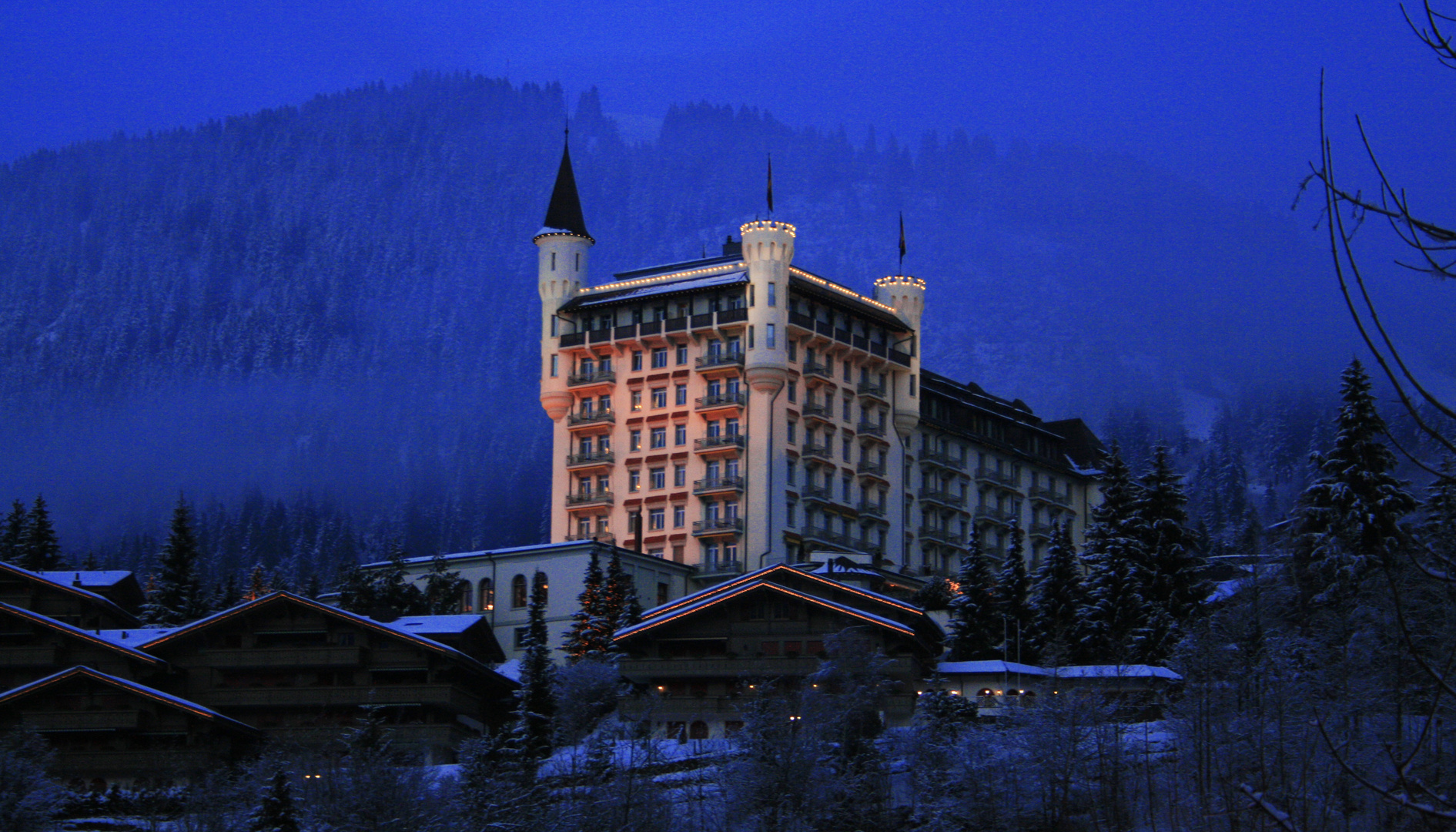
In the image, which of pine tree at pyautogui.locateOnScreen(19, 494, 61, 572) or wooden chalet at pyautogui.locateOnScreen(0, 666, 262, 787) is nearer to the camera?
wooden chalet at pyautogui.locateOnScreen(0, 666, 262, 787)

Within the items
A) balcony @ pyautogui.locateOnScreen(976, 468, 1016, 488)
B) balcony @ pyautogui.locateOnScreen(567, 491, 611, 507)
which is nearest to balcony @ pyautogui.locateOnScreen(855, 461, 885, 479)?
balcony @ pyautogui.locateOnScreen(976, 468, 1016, 488)

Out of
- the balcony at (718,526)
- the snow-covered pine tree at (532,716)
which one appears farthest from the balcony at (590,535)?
the snow-covered pine tree at (532,716)

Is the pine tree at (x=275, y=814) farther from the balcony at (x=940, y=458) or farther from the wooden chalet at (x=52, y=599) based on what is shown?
the balcony at (x=940, y=458)

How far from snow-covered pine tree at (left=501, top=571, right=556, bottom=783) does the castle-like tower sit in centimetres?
2978

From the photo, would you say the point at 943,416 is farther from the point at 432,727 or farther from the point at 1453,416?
the point at 1453,416

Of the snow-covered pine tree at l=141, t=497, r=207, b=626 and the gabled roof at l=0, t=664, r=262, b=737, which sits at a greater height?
the snow-covered pine tree at l=141, t=497, r=207, b=626

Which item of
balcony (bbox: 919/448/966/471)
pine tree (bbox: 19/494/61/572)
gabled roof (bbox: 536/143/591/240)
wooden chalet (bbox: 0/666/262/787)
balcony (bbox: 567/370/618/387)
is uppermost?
gabled roof (bbox: 536/143/591/240)

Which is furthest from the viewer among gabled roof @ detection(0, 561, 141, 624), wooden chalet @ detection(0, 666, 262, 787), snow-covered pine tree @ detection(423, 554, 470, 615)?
snow-covered pine tree @ detection(423, 554, 470, 615)

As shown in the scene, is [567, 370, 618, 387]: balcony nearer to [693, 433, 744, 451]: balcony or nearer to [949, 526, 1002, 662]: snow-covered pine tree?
[693, 433, 744, 451]: balcony

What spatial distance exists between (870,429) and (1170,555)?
38909 millimetres

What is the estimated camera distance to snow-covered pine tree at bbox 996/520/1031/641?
85.3 metres

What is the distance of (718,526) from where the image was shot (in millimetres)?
108500

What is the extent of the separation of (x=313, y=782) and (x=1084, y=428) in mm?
92093

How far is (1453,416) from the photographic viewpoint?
8.08 metres
